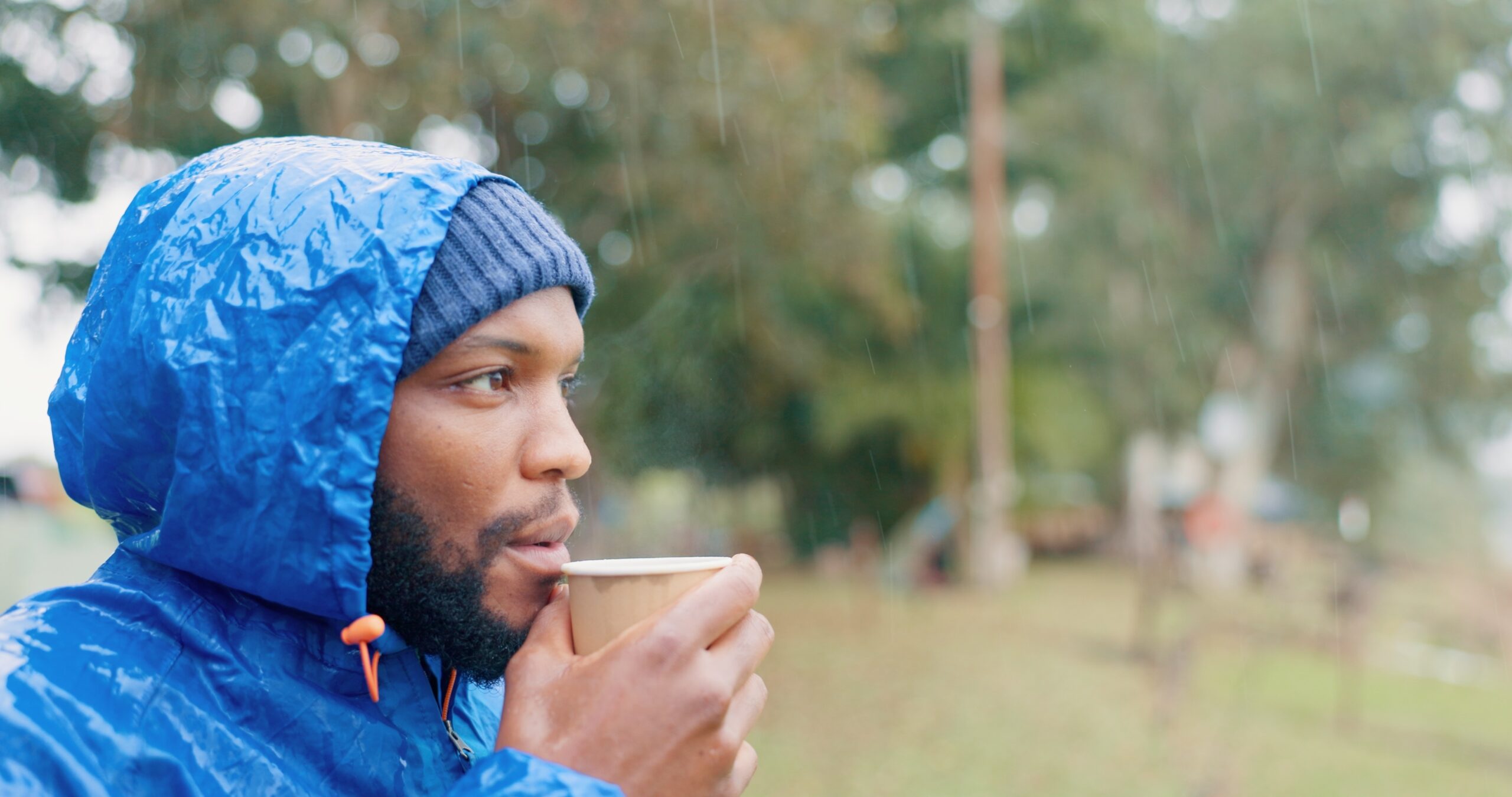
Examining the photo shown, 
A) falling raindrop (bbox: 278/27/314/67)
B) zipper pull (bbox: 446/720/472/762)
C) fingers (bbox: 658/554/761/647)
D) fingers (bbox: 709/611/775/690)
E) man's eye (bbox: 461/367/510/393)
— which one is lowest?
zipper pull (bbox: 446/720/472/762)

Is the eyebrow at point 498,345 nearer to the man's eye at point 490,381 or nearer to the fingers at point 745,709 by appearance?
the man's eye at point 490,381

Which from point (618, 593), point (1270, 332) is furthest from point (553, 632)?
point (1270, 332)

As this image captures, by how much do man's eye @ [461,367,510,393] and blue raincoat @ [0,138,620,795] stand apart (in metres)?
0.12

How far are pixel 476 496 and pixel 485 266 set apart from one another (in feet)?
0.88

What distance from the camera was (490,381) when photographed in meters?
1.33

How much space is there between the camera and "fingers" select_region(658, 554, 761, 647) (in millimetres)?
1168

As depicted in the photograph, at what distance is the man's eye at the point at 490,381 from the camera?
1.31m

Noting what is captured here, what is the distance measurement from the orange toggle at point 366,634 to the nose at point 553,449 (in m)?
0.24

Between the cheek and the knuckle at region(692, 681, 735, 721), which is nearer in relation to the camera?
the knuckle at region(692, 681, 735, 721)

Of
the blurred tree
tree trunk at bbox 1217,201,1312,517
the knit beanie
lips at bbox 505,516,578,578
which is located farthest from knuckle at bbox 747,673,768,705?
tree trunk at bbox 1217,201,1312,517

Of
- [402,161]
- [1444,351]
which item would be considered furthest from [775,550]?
[402,161]

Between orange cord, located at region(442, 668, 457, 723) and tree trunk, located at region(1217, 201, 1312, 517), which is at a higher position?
orange cord, located at region(442, 668, 457, 723)

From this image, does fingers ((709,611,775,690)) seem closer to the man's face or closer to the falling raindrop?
the man's face

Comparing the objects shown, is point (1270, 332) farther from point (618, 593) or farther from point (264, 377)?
point (264, 377)
